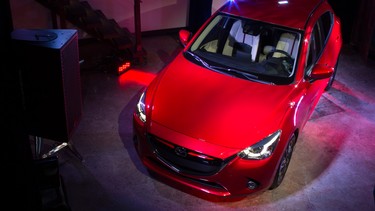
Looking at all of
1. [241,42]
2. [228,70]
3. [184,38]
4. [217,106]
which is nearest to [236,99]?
[217,106]

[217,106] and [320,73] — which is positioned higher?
[320,73]

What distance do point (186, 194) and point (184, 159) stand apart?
616mm

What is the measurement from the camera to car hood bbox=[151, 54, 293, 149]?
4.12 metres

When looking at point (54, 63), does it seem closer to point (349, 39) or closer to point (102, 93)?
point (102, 93)

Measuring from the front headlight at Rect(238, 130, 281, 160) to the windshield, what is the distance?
0.85 meters

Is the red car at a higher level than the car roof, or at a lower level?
lower

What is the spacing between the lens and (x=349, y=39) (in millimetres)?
9008

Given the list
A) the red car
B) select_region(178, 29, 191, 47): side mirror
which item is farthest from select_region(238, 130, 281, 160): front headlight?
select_region(178, 29, 191, 47): side mirror

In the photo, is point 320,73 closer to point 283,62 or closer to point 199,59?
point 283,62

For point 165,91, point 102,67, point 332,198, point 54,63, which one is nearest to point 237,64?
point 165,91

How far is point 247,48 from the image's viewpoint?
5281 mm

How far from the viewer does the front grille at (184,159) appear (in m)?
4.00

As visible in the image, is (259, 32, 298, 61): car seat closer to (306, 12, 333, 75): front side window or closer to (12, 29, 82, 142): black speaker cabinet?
(306, 12, 333, 75): front side window

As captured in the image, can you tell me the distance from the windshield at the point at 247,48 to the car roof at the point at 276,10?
0.09 m
